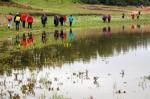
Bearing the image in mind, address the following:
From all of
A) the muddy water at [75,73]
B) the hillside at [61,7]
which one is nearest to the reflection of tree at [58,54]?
the muddy water at [75,73]

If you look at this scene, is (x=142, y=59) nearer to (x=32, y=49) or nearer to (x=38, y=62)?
(x=38, y=62)

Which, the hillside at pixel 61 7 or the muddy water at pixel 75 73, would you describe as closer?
the muddy water at pixel 75 73

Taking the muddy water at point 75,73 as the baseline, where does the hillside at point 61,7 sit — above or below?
below

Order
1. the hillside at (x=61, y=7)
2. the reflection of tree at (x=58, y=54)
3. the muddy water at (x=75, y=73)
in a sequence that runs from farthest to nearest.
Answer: the hillside at (x=61, y=7) < the reflection of tree at (x=58, y=54) < the muddy water at (x=75, y=73)

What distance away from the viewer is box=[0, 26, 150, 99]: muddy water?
59.8ft

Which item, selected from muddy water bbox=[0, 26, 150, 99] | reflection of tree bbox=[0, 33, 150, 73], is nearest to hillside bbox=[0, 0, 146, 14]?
reflection of tree bbox=[0, 33, 150, 73]

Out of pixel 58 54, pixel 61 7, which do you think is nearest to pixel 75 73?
pixel 58 54

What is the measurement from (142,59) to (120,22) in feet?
170

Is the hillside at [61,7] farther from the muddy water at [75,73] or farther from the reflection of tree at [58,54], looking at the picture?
the muddy water at [75,73]

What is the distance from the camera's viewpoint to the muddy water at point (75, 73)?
59.8 feet

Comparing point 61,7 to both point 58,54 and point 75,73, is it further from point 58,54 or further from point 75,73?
point 75,73

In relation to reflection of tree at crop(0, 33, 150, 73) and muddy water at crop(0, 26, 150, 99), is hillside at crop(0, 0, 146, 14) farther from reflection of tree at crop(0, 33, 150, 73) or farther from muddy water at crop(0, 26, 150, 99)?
muddy water at crop(0, 26, 150, 99)

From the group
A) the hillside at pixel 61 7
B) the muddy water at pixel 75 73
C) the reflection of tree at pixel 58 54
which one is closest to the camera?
the muddy water at pixel 75 73

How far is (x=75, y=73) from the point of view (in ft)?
75.8
